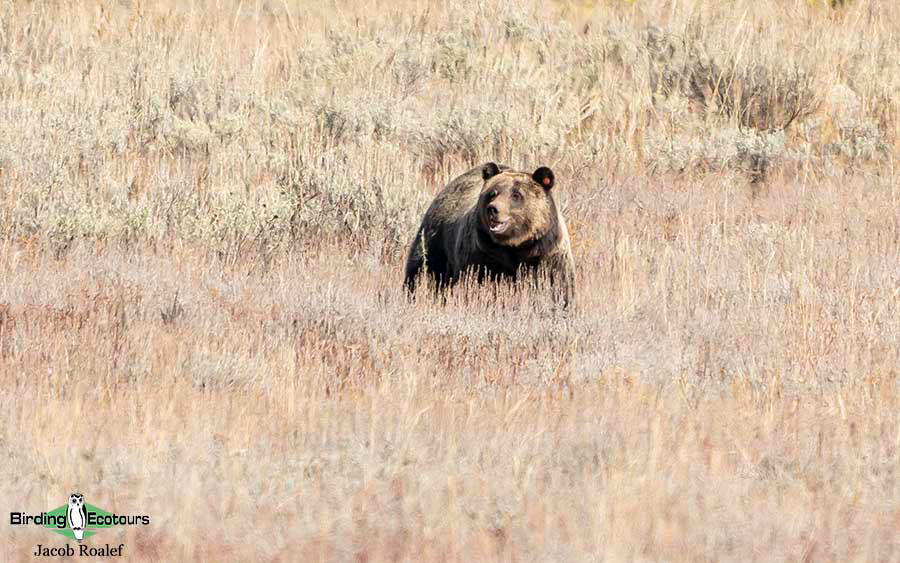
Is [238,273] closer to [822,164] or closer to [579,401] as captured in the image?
[579,401]

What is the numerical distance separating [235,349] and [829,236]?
5272 mm

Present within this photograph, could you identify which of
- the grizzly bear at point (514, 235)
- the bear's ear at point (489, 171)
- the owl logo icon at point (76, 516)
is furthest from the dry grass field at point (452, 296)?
the bear's ear at point (489, 171)

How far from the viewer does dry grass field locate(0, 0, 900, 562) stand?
4809 millimetres

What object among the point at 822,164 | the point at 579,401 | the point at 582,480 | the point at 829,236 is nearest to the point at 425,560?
the point at 582,480

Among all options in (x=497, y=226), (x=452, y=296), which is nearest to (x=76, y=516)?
(x=452, y=296)

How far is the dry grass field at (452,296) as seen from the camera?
4.81m

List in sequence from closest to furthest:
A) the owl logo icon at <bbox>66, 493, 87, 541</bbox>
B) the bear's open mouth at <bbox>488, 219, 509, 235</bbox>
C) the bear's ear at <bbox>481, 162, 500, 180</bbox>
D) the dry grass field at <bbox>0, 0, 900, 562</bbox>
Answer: the owl logo icon at <bbox>66, 493, 87, 541</bbox> → the dry grass field at <bbox>0, 0, 900, 562</bbox> → the bear's open mouth at <bbox>488, 219, 509, 235</bbox> → the bear's ear at <bbox>481, 162, 500, 180</bbox>

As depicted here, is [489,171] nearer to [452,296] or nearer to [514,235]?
[514,235]

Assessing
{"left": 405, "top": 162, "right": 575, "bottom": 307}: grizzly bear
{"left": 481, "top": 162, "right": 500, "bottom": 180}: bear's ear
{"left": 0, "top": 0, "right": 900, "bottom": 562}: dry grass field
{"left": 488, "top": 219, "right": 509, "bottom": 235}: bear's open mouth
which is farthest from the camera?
{"left": 481, "top": 162, "right": 500, "bottom": 180}: bear's ear

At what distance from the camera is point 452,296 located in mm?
8281

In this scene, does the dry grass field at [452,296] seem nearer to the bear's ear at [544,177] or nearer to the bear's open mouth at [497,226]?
the bear's open mouth at [497,226]

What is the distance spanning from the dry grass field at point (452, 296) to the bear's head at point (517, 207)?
1.38ft

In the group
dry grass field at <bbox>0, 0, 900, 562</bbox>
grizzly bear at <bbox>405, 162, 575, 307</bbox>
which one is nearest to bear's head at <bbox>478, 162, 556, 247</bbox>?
grizzly bear at <bbox>405, 162, 575, 307</bbox>

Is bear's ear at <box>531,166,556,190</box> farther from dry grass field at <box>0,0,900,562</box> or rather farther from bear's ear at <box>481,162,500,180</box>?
dry grass field at <box>0,0,900,562</box>
